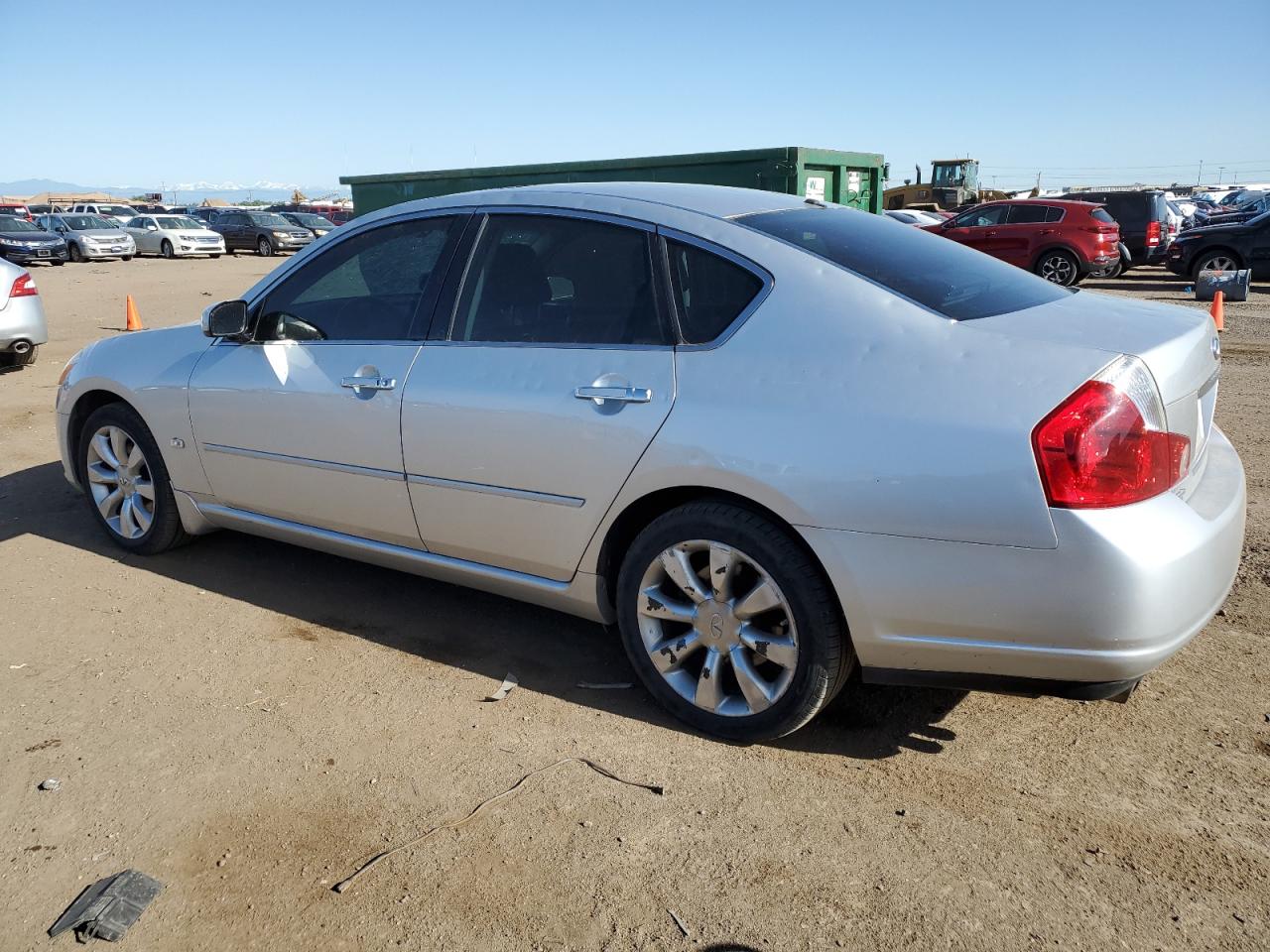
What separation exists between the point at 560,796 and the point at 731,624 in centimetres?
72

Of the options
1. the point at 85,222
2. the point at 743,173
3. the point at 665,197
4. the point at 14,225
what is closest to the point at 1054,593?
the point at 665,197

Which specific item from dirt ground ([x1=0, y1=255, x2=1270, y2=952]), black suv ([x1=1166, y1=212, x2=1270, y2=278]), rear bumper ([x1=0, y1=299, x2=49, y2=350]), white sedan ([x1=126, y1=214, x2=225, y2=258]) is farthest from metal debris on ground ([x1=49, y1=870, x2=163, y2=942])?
white sedan ([x1=126, y1=214, x2=225, y2=258])

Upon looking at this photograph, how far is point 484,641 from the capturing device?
4.10 meters

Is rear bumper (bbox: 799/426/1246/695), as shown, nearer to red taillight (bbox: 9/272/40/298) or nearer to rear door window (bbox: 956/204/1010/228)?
red taillight (bbox: 9/272/40/298)

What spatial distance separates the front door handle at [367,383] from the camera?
3.85 metres

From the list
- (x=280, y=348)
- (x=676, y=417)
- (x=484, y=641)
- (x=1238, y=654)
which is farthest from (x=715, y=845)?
(x=280, y=348)

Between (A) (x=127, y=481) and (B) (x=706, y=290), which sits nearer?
(B) (x=706, y=290)

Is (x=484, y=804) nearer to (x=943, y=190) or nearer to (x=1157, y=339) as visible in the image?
(x=1157, y=339)

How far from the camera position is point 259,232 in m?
35.2

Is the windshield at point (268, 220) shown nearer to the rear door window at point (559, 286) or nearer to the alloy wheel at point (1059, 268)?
the alloy wheel at point (1059, 268)

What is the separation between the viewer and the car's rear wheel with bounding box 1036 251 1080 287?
18.6 m

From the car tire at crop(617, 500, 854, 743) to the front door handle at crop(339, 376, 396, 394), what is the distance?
3.79ft

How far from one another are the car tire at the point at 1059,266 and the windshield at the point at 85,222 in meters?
27.1

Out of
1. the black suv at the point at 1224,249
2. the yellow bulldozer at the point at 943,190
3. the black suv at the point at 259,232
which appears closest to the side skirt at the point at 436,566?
the black suv at the point at 1224,249
